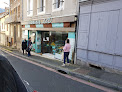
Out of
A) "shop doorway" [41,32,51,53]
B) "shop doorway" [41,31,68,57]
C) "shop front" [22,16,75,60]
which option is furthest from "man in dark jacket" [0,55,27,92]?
"shop doorway" [41,32,51,53]

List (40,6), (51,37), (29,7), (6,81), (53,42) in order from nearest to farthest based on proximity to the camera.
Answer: (6,81), (53,42), (51,37), (40,6), (29,7)

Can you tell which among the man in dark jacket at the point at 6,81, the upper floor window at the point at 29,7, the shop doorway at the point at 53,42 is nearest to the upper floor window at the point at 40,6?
the upper floor window at the point at 29,7

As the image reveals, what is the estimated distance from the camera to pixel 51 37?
32.7 feet

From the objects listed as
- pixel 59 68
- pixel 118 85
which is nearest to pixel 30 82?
pixel 59 68

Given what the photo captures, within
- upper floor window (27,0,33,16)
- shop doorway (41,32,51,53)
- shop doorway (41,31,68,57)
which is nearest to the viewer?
shop doorway (41,31,68,57)

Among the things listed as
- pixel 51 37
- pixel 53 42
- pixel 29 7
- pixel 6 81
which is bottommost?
pixel 6 81

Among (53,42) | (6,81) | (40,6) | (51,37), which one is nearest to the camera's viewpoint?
(6,81)

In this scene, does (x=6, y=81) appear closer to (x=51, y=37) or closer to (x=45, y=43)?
(x=51, y=37)

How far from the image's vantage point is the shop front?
7.58 metres

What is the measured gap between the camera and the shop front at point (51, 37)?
7578 mm

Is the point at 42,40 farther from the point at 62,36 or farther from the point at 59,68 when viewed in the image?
the point at 59,68

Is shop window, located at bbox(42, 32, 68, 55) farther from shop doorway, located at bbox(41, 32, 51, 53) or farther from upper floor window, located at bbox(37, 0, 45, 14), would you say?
upper floor window, located at bbox(37, 0, 45, 14)

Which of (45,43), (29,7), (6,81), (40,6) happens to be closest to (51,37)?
(45,43)

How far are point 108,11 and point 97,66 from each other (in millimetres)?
3116
